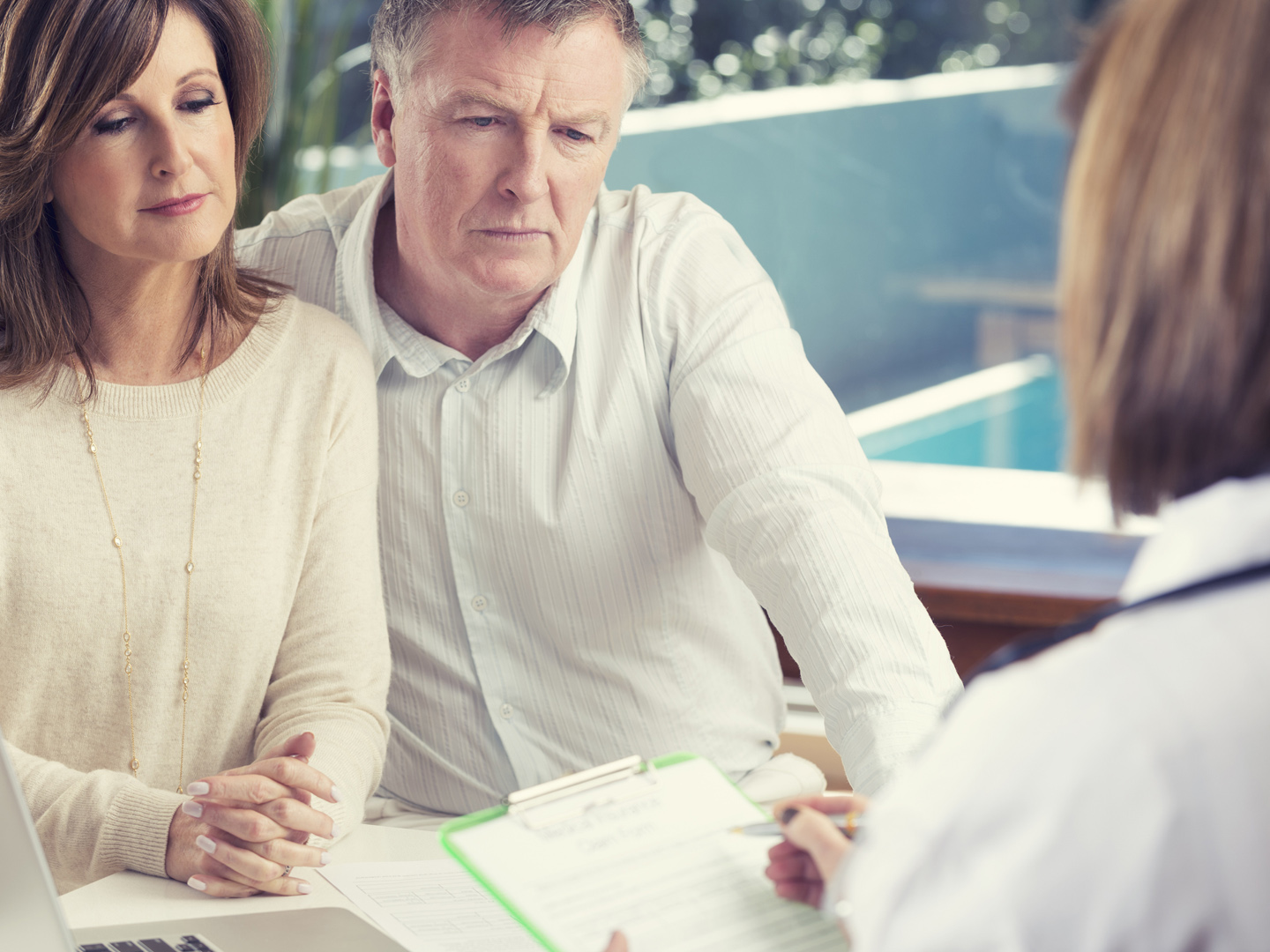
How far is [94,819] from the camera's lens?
1228 mm

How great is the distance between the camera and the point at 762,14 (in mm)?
2924

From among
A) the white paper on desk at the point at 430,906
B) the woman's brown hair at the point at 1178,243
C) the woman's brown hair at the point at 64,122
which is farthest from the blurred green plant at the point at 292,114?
the woman's brown hair at the point at 1178,243

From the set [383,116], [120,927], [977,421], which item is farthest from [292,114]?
[120,927]

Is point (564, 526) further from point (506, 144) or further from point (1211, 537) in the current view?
point (1211, 537)

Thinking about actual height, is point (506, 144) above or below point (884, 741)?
above

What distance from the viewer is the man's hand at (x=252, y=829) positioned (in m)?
1.12

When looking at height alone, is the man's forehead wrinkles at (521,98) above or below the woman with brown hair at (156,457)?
above

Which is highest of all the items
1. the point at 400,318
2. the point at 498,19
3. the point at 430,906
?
the point at 498,19

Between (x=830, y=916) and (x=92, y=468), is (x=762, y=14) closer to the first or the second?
(x=92, y=468)

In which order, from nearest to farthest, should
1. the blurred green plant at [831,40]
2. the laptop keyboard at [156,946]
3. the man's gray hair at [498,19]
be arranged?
the laptop keyboard at [156,946], the man's gray hair at [498,19], the blurred green plant at [831,40]

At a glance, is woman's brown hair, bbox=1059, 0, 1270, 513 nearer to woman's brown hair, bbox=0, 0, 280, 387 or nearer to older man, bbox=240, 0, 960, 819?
older man, bbox=240, 0, 960, 819

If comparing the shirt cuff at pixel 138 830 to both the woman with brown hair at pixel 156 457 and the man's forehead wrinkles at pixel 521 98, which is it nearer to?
the woman with brown hair at pixel 156 457

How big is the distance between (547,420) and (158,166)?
542 millimetres

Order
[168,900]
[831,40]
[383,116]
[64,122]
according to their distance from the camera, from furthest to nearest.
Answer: [831,40] → [383,116] → [64,122] → [168,900]
